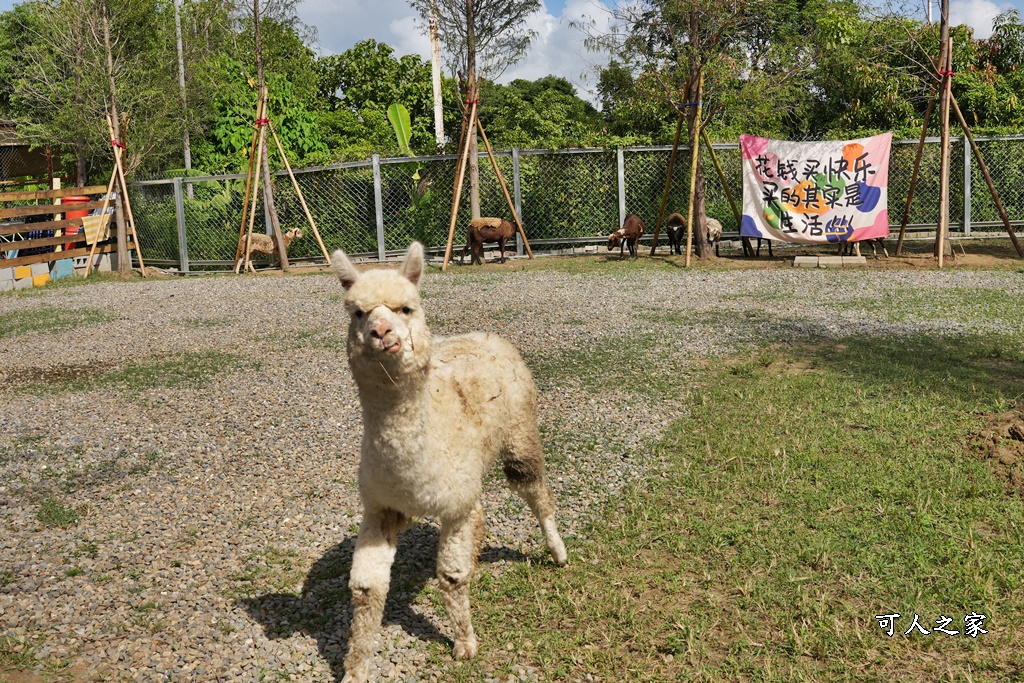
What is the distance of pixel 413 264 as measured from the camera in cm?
353

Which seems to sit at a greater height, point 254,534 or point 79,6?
point 79,6

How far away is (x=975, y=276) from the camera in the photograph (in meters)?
14.0

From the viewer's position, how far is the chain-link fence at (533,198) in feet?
63.3

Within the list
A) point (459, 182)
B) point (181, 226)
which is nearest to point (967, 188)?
point (459, 182)

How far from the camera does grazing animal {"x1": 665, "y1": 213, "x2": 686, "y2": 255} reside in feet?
59.6

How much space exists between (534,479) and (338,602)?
1159 millimetres

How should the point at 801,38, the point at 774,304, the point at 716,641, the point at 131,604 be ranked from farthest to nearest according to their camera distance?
the point at 801,38 → the point at 774,304 → the point at 131,604 → the point at 716,641

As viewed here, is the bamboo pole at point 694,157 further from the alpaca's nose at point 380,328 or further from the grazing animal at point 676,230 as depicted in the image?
the alpaca's nose at point 380,328

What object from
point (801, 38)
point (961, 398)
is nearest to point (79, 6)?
point (801, 38)

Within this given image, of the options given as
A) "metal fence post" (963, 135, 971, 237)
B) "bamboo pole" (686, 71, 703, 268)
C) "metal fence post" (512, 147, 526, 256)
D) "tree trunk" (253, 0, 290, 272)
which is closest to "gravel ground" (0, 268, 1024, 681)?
"bamboo pole" (686, 71, 703, 268)

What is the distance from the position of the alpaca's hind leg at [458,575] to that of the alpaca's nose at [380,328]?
3.46 ft

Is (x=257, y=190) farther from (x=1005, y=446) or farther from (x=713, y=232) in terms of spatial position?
(x=1005, y=446)

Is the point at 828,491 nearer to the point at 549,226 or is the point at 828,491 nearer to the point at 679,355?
the point at 679,355

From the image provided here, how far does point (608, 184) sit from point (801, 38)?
483 centimetres
